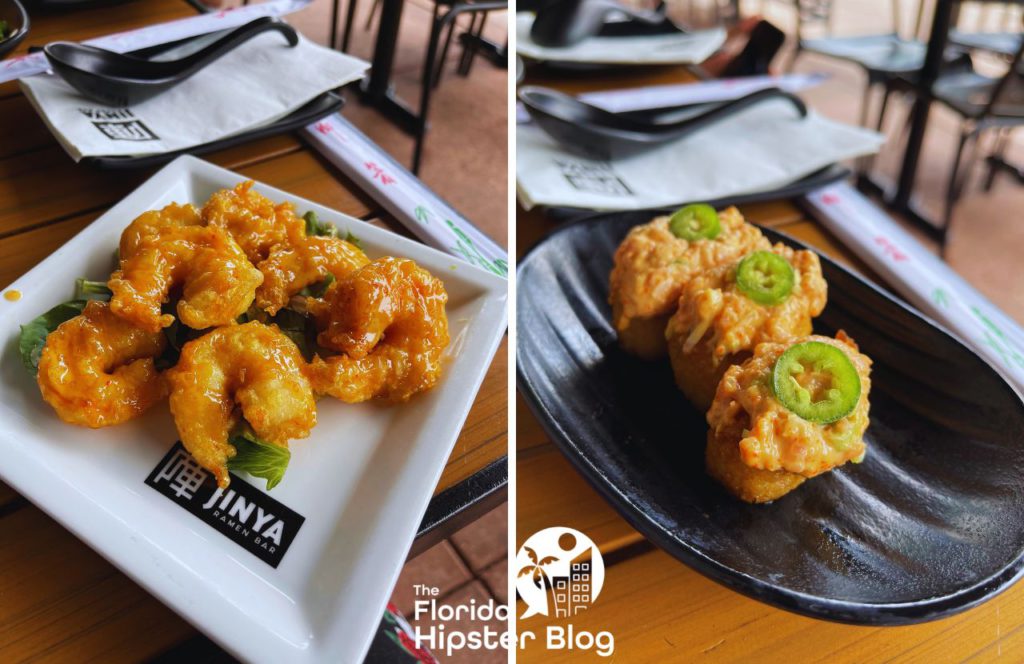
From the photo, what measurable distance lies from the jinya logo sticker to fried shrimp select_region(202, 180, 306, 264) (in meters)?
→ 0.41

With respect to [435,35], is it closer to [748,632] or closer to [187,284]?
[187,284]

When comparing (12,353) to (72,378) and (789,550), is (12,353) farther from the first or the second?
(789,550)

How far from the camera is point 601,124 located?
4.21 feet

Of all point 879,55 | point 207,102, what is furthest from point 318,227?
point 879,55

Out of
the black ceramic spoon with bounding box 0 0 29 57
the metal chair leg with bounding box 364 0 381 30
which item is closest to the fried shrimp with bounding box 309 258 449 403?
the black ceramic spoon with bounding box 0 0 29 57

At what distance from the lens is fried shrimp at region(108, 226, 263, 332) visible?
0.73 meters

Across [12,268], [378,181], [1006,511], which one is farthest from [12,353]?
[1006,511]

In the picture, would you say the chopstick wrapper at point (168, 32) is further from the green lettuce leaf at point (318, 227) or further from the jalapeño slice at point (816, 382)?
the jalapeño slice at point (816, 382)

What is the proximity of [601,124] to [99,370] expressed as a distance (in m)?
0.85

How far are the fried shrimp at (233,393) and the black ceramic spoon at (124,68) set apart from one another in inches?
23.6

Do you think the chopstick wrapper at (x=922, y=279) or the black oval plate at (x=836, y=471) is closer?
the black oval plate at (x=836, y=471)

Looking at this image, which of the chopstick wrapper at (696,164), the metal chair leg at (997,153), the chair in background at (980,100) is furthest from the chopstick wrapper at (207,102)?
the metal chair leg at (997,153)

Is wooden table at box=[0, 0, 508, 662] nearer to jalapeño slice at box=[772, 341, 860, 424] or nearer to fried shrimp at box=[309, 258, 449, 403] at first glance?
fried shrimp at box=[309, 258, 449, 403]

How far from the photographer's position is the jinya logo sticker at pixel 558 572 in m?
0.69
